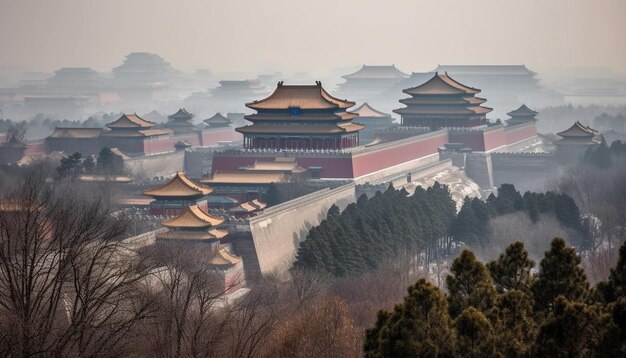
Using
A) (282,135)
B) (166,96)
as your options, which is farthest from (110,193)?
(166,96)

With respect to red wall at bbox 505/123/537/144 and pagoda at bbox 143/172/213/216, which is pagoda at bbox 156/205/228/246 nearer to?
pagoda at bbox 143/172/213/216

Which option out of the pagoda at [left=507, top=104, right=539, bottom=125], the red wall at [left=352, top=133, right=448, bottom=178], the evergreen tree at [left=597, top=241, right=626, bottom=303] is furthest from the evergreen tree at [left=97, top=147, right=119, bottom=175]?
the evergreen tree at [left=597, top=241, right=626, bottom=303]

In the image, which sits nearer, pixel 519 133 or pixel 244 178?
pixel 244 178

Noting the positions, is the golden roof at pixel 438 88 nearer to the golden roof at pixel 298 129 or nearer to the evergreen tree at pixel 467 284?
the golden roof at pixel 298 129

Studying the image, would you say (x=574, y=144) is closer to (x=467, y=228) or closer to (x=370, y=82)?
(x=467, y=228)

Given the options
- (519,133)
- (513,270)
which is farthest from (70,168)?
(513,270)

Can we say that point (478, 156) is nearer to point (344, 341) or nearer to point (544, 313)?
point (344, 341)
